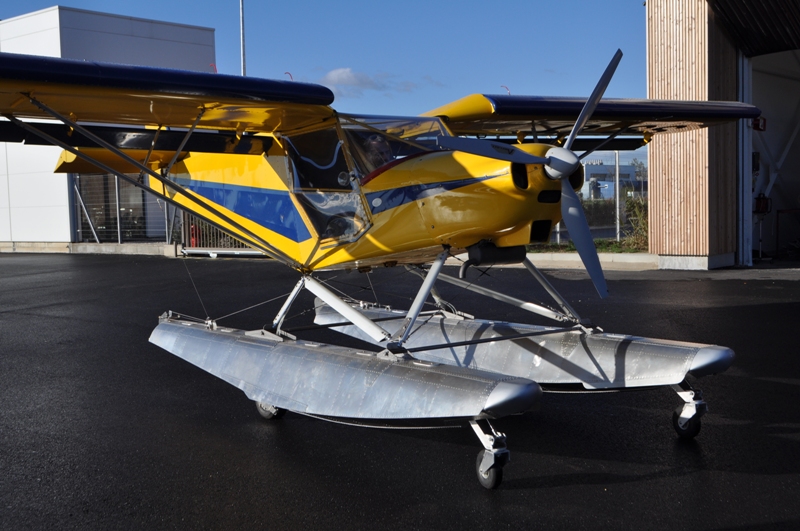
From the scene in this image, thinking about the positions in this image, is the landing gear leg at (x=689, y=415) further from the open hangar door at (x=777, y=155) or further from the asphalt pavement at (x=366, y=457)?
the open hangar door at (x=777, y=155)

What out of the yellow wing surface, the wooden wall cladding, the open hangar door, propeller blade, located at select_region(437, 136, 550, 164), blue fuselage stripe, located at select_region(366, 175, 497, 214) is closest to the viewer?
propeller blade, located at select_region(437, 136, 550, 164)

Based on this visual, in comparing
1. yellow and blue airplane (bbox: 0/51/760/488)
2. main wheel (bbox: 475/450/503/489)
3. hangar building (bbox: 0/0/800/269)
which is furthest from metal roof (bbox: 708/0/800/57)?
main wheel (bbox: 475/450/503/489)

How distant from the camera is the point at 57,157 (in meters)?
29.5

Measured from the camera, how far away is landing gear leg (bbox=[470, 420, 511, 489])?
3838 mm

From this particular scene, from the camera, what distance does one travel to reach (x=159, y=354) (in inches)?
302

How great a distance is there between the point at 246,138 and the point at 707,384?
4.48 meters

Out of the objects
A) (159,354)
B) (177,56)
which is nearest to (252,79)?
(159,354)

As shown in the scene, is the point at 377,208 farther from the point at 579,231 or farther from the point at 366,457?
the point at 366,457

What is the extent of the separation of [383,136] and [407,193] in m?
0.62

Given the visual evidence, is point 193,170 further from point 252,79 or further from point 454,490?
point 454,490

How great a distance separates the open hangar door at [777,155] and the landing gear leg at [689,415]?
14.1 metres

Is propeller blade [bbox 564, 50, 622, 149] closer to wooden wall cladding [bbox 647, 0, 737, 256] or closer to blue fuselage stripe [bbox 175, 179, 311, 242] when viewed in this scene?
blue fuselage stripe [bbox 175, 179, 311, 242]

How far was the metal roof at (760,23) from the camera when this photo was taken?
46.1ft

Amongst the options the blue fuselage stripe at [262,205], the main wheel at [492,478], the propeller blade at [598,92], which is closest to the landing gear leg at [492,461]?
the main wheel at [492,478]
